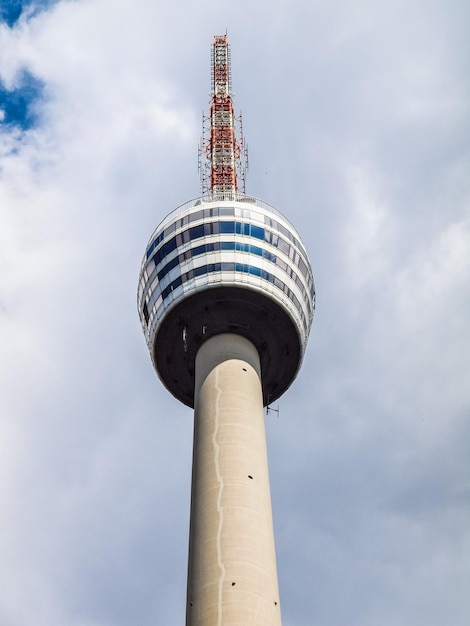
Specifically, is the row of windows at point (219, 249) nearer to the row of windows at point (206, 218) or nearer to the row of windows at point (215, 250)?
the row of windows at point (215, 250)

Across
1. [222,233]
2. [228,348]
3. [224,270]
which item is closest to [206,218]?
[222,233]

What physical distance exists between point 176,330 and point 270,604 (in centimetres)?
2233

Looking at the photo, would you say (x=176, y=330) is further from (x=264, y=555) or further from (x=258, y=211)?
(x=264, y=555)

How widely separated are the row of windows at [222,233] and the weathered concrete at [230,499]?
8.40 metres

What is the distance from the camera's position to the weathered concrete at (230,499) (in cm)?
4234

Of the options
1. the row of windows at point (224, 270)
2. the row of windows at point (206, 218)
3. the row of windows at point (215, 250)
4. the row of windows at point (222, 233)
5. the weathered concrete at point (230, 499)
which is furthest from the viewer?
the row of windows at point (206, 218)

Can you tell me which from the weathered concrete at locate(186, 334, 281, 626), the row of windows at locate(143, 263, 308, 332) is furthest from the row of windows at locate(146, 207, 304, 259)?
the weathered concrete at locate(186, 334, 281, 626)

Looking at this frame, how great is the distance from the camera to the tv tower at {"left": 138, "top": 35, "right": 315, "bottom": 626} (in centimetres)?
4447

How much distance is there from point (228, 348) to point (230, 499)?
1292 centimetres

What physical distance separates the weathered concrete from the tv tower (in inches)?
2.9

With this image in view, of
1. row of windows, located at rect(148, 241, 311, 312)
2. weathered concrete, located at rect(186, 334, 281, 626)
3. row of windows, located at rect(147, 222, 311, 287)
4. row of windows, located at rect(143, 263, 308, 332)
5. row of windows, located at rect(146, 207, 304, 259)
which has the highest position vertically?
row of windows, located at rect(146, 207, 304, 259)

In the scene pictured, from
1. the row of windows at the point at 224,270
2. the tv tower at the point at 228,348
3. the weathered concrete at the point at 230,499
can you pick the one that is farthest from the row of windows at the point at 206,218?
the weathered concrete at the point at 230,499

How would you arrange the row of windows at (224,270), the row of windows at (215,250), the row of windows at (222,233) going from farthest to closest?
the row of windows at (222,233) < the row of windows at (215,250) < the row of windows at (224,270)

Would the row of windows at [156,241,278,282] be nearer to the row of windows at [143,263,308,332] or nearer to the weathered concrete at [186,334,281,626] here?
the row of windows at [143,263,308,332]
